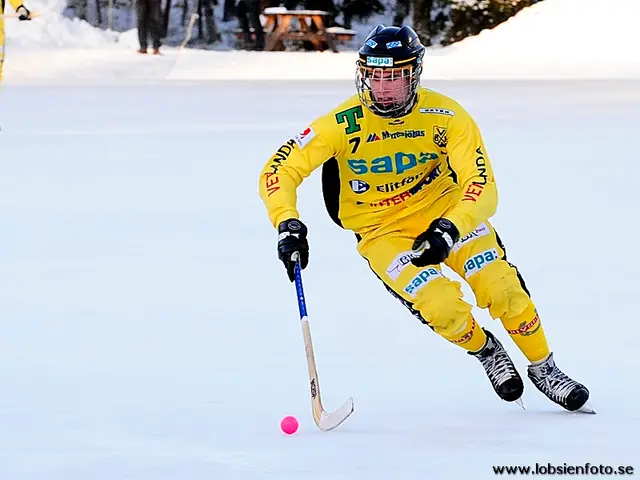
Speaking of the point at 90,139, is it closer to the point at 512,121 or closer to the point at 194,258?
the point at 512,121

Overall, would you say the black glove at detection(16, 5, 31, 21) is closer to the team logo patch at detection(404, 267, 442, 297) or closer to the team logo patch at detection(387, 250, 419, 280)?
the team logo patch at detection(387, 250, 419, 280)

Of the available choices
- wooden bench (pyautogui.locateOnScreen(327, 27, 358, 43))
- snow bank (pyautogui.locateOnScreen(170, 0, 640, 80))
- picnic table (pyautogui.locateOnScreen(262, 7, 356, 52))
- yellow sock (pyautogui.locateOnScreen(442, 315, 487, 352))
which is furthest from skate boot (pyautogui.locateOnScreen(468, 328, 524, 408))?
wooden bench (pyautogui.locateOnScreen(327, 27, 358, 43))

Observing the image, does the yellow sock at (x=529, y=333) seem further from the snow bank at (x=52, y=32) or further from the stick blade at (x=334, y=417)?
the snow bank at (x=52, y=32)

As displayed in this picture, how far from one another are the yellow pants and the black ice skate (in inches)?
1.5

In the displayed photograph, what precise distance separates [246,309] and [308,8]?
17.1 m

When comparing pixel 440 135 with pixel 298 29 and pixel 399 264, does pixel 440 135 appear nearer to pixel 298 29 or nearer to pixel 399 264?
pixel 399 264

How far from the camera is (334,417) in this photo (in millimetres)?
3838

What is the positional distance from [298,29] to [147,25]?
248cm

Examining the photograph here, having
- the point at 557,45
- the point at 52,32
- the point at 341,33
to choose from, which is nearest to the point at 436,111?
the point at 557,45

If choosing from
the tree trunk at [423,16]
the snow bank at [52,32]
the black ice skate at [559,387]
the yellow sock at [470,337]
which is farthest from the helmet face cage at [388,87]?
the tree trunk at [423,16]

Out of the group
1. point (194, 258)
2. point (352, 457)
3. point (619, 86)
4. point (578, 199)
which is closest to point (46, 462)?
point (352, 457)

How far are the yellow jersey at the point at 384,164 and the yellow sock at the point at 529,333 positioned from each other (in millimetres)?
335

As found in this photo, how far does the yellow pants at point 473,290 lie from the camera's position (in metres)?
4.05

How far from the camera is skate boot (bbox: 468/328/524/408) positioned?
406 centimetres
